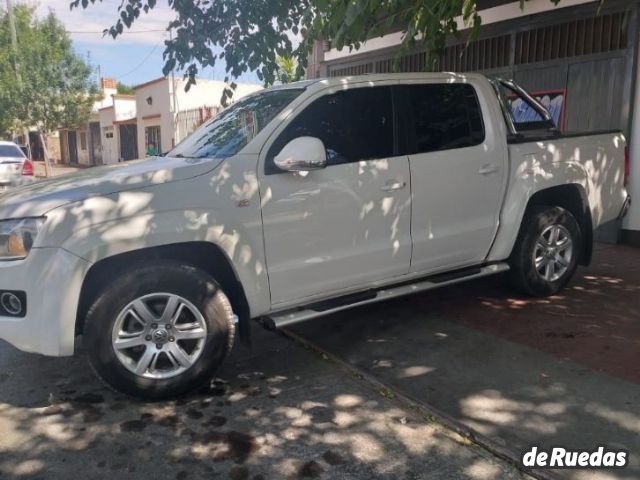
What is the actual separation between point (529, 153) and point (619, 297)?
69.1 inches

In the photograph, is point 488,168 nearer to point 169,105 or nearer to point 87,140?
point 169,105

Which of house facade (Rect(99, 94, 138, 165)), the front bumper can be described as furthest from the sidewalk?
house facade (Rect(99, 94, 138, 165))

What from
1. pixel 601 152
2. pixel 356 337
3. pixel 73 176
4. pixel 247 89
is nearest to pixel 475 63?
pixel 601 152

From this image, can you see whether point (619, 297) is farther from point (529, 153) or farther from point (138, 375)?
point (138, 375)

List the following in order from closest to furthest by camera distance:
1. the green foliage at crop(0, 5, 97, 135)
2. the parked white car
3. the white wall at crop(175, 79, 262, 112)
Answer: the parked white car, the green foliage at crop(0, 5, 97, 135), the white wall at crop(175, 79, 262, 112)

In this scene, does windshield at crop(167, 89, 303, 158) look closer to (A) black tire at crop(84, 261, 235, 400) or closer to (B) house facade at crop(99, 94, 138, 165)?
(A) black tire at crop(84, 261, 235, 400)

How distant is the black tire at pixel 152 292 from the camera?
3.41 metres

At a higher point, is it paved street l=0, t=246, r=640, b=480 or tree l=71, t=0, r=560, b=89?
tree l=71, t=0, r=560, b=89

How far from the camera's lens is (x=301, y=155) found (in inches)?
146

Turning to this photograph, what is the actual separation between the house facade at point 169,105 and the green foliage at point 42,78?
2354 mm

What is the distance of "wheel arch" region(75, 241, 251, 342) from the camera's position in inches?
140

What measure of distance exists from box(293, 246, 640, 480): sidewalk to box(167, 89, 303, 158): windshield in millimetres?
1697

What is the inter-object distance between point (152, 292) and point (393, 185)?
1856 millimetres

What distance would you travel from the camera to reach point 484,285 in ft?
20.0
